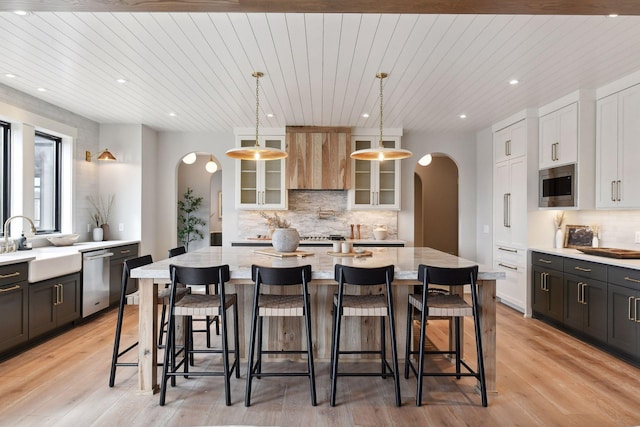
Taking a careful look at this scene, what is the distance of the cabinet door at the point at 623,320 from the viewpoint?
338 centimetres

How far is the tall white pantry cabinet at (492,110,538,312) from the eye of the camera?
507cm

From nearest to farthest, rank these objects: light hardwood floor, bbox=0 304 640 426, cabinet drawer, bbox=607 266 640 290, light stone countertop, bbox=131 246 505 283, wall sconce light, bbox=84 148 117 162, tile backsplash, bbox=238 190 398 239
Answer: light hardwood floor, bbox=0 304 640 426
light stone countertop, bbox=131 246 505 283
cabinet drawer, bbox=607 266 640 290
wall sconce light, bbox=84 148 117 162
tile backsplash, bbox=238 190 398 239

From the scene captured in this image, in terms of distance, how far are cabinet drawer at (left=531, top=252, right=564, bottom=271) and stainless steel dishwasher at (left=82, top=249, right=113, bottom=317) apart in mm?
5396

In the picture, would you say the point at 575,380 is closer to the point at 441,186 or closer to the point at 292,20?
the point at 292,20

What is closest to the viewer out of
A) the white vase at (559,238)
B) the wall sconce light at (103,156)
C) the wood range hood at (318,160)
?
the white vase at (559,238)

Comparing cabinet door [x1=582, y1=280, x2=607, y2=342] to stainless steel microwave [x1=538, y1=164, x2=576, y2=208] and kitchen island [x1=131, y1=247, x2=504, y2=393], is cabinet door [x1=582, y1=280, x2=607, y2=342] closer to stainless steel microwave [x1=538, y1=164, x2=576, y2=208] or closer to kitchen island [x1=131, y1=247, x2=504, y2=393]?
stainless steel microwave [x1=538, y1=164, x2=576, y2=208]

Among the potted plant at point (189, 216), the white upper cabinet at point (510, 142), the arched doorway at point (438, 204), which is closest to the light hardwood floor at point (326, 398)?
the white upper cabinet at point (510, 142)

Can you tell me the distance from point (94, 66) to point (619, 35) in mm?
4392

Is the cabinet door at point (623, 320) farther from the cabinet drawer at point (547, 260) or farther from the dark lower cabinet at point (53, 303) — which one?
the dark lower cabinet at point (53, 303)

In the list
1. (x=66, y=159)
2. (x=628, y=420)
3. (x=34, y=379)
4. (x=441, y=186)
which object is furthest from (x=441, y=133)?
(x=34, y=379)

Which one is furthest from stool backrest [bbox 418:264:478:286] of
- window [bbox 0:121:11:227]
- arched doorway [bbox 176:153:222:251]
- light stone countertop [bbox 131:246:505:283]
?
arched doorway [bbox 176:153:222:251]

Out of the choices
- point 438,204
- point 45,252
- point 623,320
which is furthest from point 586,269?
point 45,252

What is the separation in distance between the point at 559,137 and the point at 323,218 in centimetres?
349

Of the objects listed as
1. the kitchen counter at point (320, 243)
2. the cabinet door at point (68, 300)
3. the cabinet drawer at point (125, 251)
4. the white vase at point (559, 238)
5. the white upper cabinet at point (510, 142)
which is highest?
the white upper cabinet at point (510, 142)
